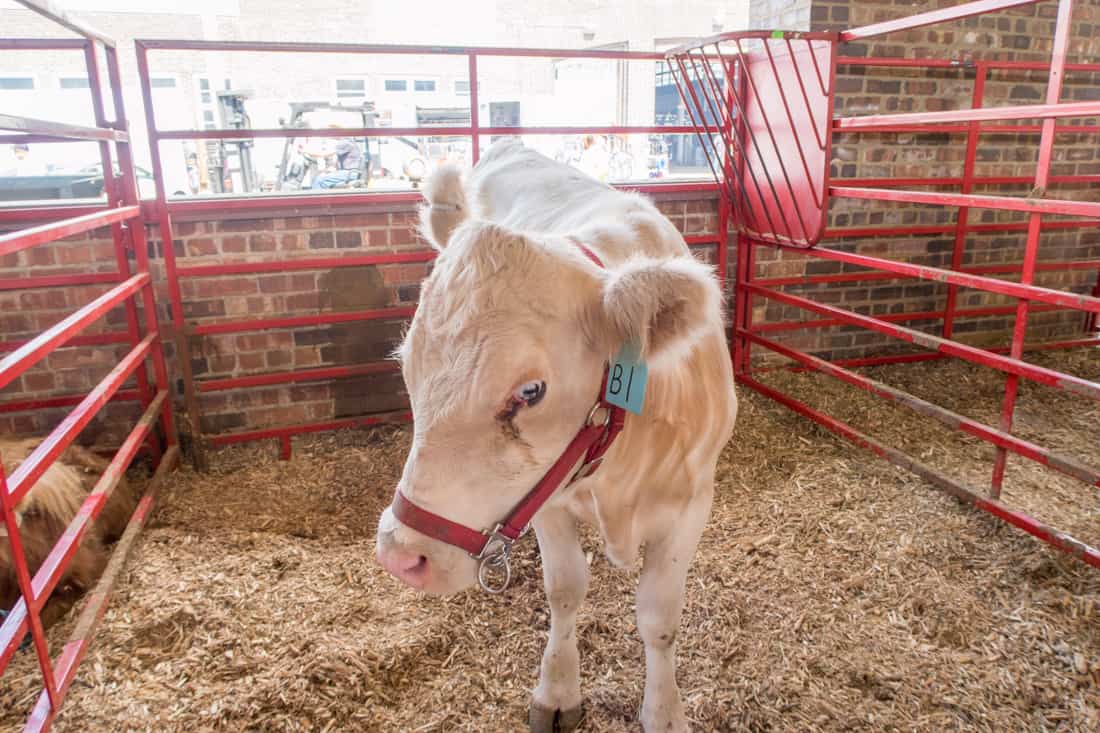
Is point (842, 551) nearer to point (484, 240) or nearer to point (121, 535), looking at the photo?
point (484, 240)

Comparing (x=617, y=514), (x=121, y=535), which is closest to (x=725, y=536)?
(x=617, y=514)

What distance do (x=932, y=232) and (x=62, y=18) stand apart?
4.34m

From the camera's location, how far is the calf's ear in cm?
112

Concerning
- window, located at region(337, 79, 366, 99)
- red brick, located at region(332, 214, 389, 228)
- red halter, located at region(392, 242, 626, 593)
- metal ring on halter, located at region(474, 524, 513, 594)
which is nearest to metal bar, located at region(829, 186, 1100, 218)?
red halter, located at region(392, 242, 626, 593)

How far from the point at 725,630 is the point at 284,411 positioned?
7.82 ft

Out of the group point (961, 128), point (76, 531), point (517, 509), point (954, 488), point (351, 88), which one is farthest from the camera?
point (351, 88)

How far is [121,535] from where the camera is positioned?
2.61 meters

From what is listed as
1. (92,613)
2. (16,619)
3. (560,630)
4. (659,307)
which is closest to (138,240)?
(92,613)

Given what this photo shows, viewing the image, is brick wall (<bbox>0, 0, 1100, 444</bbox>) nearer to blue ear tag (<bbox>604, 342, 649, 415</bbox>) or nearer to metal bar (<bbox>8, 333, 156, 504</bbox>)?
metal bar (<bbox>8, 333, 156, 504</bbox>)

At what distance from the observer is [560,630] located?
1841 mm

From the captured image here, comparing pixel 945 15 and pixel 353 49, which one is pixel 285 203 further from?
pixel 945 15

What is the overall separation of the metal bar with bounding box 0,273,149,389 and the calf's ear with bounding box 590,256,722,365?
1.22m

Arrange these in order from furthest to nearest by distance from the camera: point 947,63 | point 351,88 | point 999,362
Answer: point 351,88
point 947,63
point 999,362

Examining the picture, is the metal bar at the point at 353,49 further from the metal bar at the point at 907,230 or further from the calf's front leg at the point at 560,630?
the calf's front leg at the point at 560,630
